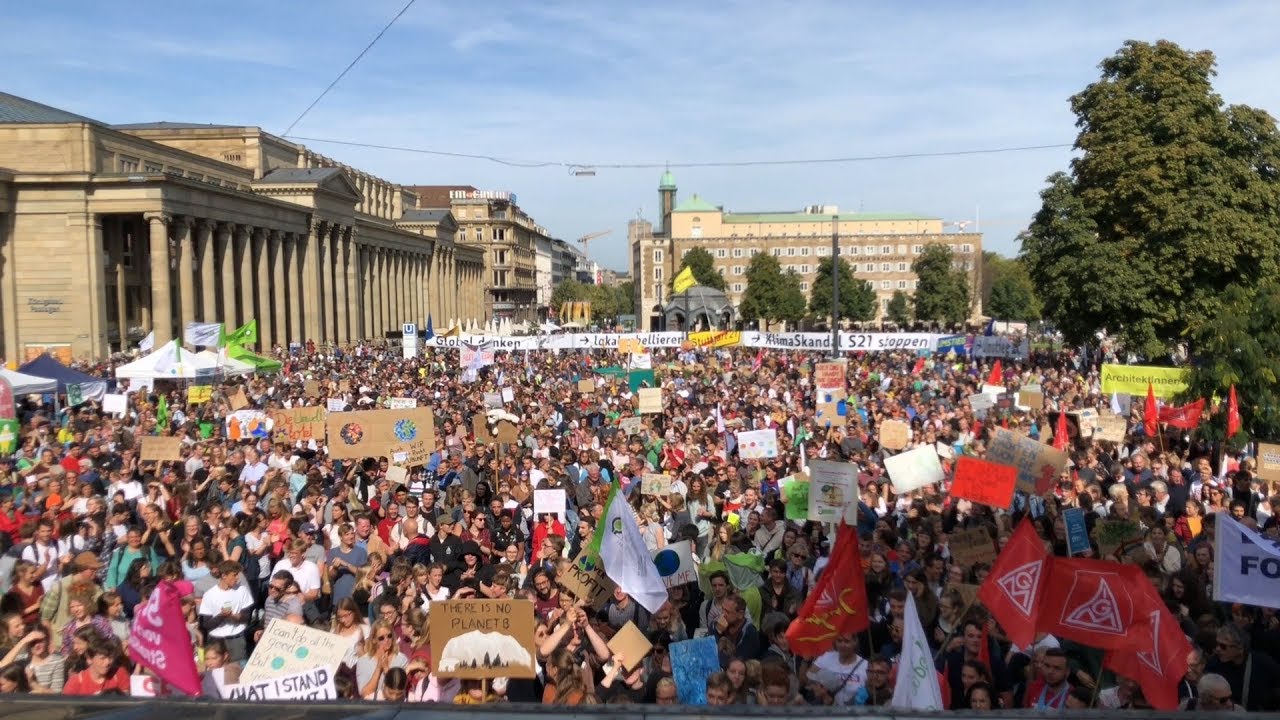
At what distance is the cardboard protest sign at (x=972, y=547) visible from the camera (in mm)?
9539

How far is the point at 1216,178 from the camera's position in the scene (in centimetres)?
3297

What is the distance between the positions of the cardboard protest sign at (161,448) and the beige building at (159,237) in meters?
31.4

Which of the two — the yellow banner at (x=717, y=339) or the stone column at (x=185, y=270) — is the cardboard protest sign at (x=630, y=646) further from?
the stone column at (x=185, y=270)

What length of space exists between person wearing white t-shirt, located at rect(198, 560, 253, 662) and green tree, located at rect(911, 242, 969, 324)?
107631 millimetres

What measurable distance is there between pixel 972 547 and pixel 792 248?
141077 millimetres

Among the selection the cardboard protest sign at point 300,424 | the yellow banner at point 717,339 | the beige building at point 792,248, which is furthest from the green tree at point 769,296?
the cardboard protest sign at point 300,424

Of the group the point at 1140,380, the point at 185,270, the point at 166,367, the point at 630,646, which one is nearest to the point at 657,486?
the point at 630,646

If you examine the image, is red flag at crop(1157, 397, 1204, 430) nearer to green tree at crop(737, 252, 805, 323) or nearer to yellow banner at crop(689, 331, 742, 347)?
yellow banner at crop(689, 331, 742, 347)

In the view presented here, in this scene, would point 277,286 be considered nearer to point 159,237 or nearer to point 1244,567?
point 159,237

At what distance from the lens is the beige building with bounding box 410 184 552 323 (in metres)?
140

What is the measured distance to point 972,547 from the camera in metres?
9.62

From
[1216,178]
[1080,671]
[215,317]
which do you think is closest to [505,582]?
[1080,671]

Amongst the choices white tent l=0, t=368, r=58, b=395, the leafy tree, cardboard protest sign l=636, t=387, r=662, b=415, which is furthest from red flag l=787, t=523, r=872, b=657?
A: white tent l=0, t=368, r=58, b=395

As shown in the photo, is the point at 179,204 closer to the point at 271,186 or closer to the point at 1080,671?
the point at 271,186
